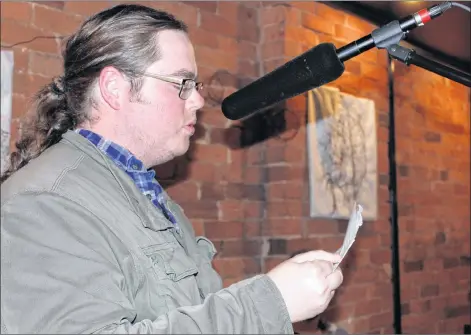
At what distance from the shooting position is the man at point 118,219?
0.85 m

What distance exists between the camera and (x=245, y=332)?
886mm

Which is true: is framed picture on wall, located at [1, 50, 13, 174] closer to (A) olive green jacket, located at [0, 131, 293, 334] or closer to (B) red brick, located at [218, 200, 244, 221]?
(A) olive green jacket, located at [0, 131, 293, 334]

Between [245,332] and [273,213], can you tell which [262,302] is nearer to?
[245,332]

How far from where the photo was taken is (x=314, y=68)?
1015 mm

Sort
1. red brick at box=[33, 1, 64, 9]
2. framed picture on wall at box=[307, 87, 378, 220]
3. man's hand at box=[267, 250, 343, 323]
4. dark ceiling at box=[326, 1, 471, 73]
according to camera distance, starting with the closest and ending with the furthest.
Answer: man's hand at box=[267, 250, 343, 323] → red brick at box=[33, 1, 64, 9] → framed picture on wall at box=[307, 87, 378, 220] → dark ceiling at box=[326, 1, 471, 73]

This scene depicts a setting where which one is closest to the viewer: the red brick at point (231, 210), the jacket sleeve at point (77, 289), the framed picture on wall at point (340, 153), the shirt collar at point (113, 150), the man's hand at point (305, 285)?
the jacket sleeve at point (77, 289)

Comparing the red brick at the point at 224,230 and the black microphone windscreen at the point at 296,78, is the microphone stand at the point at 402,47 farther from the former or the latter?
the red brick at the point at 224,230

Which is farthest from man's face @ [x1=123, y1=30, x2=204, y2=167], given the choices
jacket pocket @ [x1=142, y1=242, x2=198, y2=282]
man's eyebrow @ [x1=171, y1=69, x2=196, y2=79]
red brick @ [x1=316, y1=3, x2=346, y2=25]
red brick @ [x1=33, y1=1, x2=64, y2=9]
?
red brick @ [x1=316, y1=3, x2=346, y2=25]

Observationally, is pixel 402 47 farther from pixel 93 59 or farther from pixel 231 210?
pixel 231 210

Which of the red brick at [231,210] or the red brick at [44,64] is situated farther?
the red brick at [231,210]

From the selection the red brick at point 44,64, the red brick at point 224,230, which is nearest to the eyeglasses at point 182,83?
the red brick at point 44,64

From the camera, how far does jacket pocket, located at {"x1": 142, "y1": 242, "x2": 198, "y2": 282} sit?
101 centimetres

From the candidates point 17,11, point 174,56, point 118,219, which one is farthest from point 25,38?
point 118,219

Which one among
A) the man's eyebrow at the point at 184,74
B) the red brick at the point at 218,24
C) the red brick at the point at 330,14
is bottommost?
the man's eyebrow at the point at 184,74
